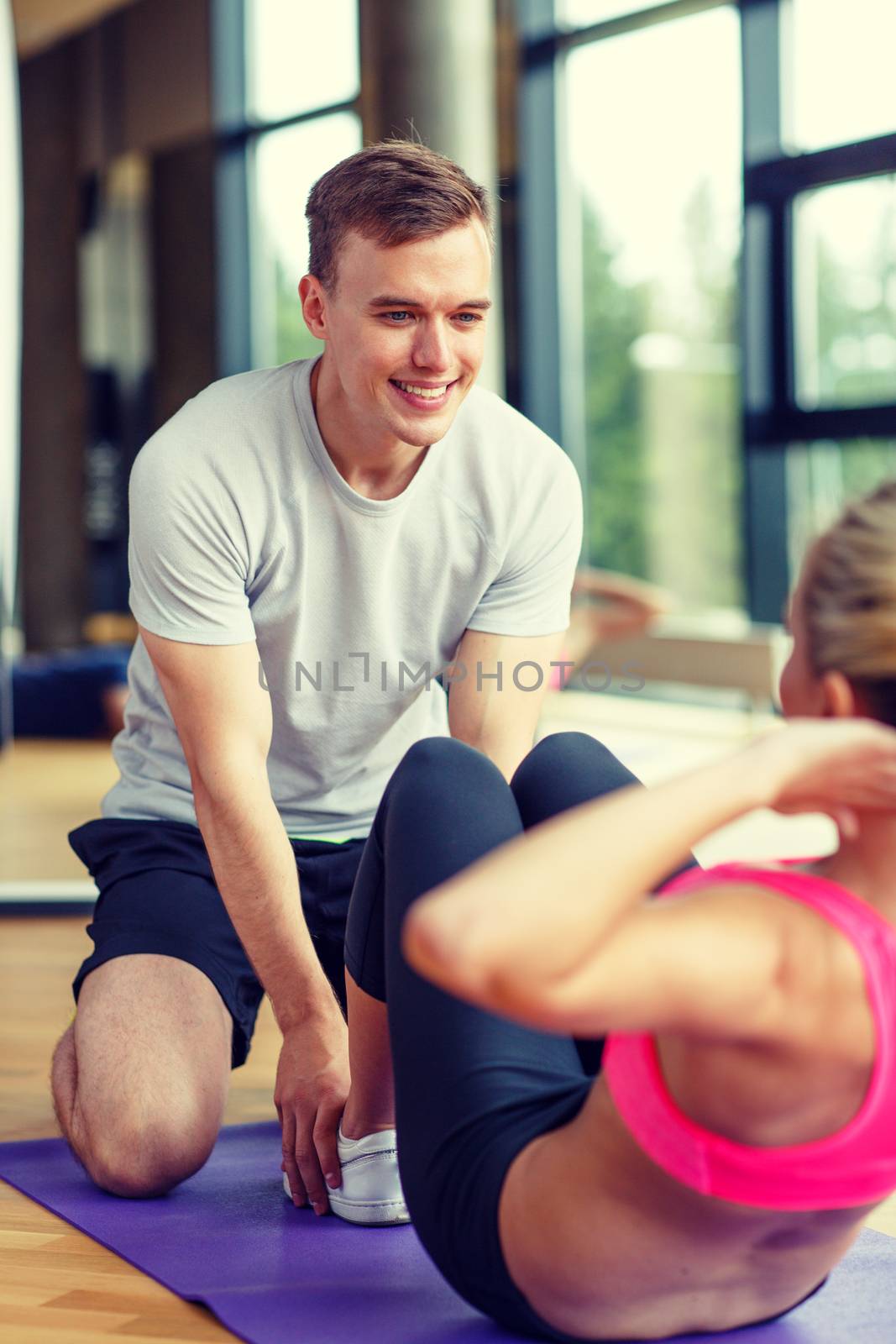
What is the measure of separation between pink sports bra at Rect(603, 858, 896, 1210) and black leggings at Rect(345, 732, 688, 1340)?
0.44 feet

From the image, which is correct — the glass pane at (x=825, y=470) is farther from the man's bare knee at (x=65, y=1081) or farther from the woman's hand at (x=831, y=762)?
the woman's hand at (x=831, y=762)

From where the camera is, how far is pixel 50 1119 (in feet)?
6.01

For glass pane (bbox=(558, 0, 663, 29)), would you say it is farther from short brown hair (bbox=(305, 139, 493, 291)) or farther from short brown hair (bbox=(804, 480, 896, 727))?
short brown hair (bbox=(804, 480, 896, 727))

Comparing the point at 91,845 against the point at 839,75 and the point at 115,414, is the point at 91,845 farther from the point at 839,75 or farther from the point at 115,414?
the point at 115,414

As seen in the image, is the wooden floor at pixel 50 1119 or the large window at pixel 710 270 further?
the large window at pixel 710 270

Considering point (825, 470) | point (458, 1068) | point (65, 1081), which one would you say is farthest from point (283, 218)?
point (458, 1068)

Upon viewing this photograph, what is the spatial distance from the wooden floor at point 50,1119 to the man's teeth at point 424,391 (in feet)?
2.80

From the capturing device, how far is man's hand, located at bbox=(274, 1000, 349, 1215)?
1.45 metres

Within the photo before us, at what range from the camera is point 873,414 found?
4.77m

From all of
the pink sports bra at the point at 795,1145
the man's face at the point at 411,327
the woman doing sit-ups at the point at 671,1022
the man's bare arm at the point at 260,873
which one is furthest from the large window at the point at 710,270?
the pink sports bra at the point at 795,1145

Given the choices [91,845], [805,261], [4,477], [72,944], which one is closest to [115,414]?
[805,261]

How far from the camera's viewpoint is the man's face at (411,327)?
5.17ft

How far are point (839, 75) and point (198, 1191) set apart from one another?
4.29 meters

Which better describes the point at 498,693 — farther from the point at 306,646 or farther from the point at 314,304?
the point at 314,304
